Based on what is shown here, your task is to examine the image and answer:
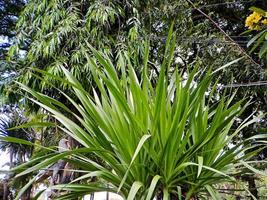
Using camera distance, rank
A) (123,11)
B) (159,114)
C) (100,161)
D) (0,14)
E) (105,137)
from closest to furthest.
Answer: (159,114)
(105,137)
(100,161)
(123,11)
(0,14)

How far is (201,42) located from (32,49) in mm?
2036

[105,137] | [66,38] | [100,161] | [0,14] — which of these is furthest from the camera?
[0,14]

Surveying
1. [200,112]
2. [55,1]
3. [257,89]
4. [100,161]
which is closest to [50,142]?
[55,1]

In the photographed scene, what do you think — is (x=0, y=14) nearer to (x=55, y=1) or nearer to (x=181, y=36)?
(x=55, y=1)

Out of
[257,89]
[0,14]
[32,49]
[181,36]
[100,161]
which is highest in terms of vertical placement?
[0,14]

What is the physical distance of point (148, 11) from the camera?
14.6 feet

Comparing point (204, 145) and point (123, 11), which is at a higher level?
point (123, 11)

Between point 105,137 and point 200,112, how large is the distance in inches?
15.9

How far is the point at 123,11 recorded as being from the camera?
14.1ft

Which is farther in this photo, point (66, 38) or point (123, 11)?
point (123, 11)

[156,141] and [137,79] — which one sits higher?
[137,79]

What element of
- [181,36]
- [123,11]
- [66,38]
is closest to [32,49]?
[66,38]

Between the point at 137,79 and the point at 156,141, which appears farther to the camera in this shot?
the point at 137,79

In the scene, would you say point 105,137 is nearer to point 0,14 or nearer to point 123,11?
point 123,11
